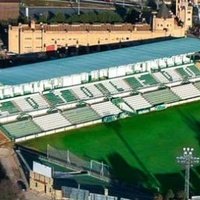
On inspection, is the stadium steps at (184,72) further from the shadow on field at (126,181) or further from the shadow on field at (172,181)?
the shadow on field at (172,181)

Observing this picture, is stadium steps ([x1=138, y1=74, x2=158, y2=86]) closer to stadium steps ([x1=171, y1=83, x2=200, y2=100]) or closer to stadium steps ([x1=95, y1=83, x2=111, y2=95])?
stadium steps ([x1=171, y1=83, x2=200, y2=100])

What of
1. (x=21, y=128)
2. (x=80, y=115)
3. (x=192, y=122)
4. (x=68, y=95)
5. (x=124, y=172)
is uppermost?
(x=68, y=95)

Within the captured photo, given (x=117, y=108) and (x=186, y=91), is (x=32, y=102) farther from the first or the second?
(x=186, y=91)

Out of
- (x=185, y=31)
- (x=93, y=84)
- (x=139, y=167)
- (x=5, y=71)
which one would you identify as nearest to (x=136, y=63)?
(x=93, y=84)

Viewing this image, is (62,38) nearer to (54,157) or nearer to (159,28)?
(159,28)

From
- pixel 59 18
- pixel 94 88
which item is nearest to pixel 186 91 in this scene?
pixel 94 88

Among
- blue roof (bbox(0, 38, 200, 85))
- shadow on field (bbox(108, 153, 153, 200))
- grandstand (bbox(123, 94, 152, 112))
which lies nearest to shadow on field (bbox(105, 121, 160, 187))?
shadow on field (bbox(108, 153, 153, 200))
